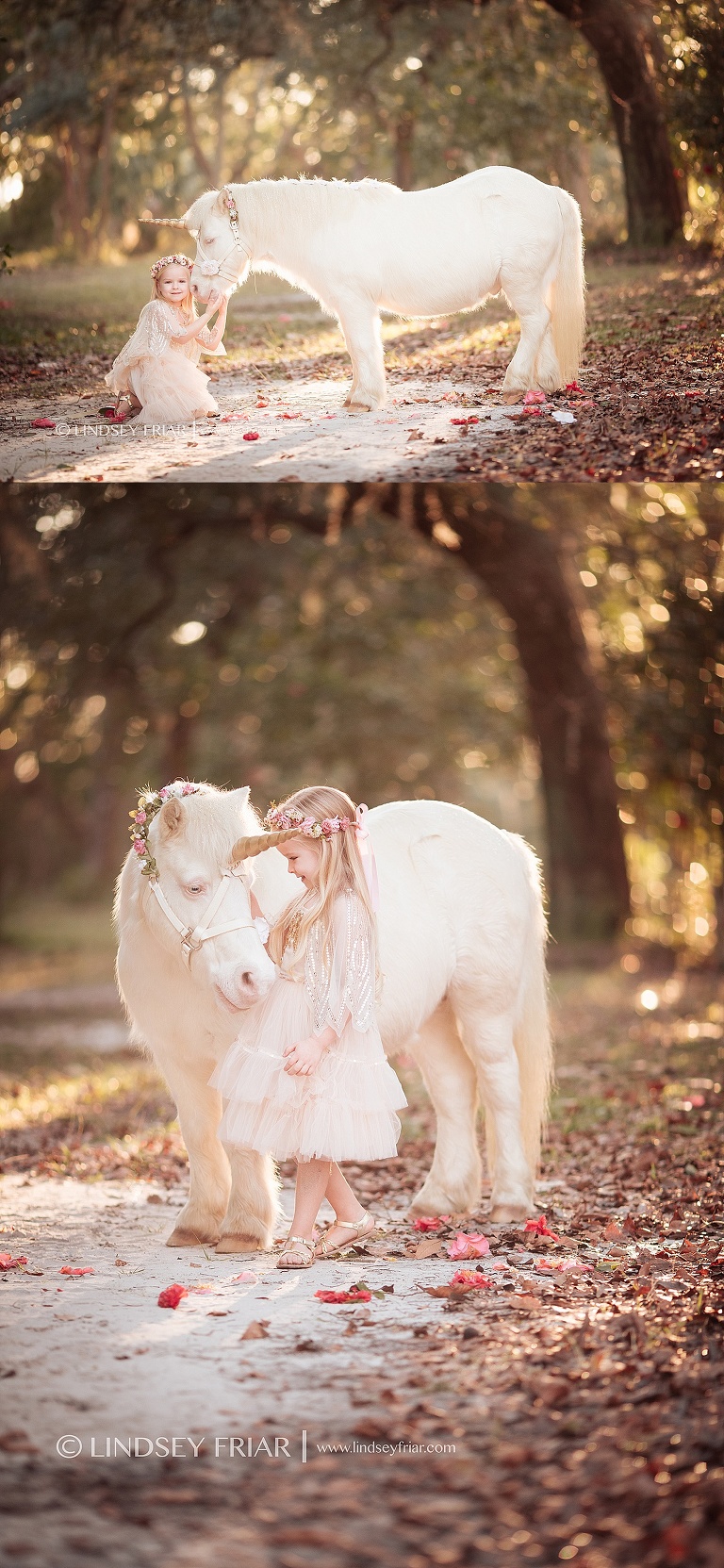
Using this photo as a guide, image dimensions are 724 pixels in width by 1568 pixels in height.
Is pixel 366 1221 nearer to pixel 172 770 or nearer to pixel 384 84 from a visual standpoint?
pixel 384 84

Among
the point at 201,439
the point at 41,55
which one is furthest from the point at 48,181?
the point at 201,439

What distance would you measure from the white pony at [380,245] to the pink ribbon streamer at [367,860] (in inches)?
102

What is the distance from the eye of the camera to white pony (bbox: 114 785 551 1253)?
13.1 ft

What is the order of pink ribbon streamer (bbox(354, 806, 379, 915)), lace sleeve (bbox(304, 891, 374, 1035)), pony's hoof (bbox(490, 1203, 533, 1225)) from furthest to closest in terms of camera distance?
1. pony's hoof (bbox(490, 1203, 533, 1225))
2. pink ribbon streamer (bbox(354, 806, 379, 915))
3. lace sleeve (bbox(304, 891, 374, 1035))

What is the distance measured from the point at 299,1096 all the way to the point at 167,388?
11.5 feet

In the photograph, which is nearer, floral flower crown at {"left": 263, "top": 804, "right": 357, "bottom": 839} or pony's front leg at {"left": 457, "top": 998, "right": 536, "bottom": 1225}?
floral flower crown at {"left": 263, "top": 804, "right": 357, "bottom": 839}

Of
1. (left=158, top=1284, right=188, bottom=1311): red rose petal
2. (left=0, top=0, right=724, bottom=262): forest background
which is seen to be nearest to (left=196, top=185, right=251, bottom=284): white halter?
(left=0, top=0, right=724, bottom=262): forest background

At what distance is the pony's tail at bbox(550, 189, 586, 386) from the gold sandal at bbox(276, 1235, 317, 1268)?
4016 millimetres

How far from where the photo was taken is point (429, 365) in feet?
20.0

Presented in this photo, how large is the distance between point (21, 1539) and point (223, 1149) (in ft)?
7.17

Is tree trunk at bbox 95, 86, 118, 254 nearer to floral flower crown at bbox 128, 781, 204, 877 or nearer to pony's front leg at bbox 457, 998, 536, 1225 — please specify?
floral flower crown at bbox 128, 781, 204, 877

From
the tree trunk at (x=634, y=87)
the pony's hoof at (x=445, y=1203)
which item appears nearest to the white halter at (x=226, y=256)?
the tree trunk at (x=634, y=87)

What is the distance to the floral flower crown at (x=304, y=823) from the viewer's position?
412 centimetres

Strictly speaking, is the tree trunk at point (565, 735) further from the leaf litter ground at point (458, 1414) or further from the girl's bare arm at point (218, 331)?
the leaf litter ground at point (458, 1414)
